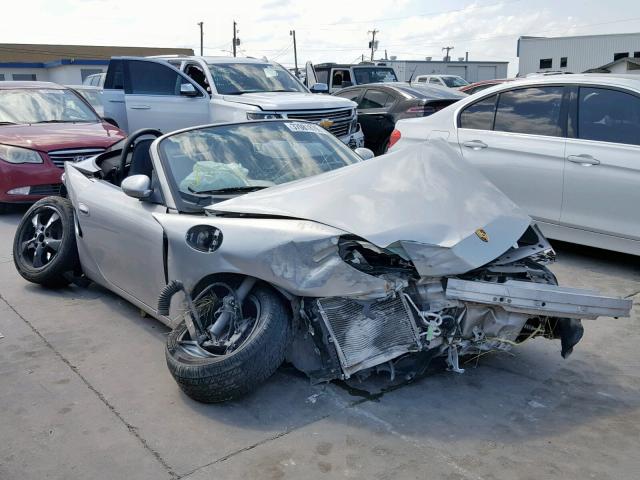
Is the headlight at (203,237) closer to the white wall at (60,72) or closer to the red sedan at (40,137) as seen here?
the red sedan at (40,137)

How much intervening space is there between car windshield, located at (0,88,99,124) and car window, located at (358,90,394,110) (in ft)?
16.3

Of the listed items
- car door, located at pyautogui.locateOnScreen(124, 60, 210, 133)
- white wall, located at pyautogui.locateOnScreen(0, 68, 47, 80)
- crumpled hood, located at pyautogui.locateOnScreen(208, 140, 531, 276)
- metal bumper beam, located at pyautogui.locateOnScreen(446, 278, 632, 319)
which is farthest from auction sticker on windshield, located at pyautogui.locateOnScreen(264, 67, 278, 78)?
white wall, located at pyautogui.locateOnScreen(0, 68, 47, 80)

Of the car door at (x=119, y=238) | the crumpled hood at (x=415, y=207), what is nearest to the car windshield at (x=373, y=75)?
the car door at (x=119, y=238)

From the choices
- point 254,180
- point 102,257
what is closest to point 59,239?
point 102,257

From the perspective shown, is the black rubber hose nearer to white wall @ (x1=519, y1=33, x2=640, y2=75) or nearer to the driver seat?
the driver seat

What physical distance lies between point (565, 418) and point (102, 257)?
3.32 m

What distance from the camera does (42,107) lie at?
9.86 metres

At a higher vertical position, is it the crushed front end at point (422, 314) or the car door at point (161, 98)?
the car door at point (161, 98)

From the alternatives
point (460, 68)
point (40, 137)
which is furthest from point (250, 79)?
point (460, 68)

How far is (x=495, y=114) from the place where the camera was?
21.8 ft

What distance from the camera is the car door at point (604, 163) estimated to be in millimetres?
5508

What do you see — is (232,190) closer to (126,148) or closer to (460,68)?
(126,148)

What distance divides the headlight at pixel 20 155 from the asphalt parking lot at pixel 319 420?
459 centimetres

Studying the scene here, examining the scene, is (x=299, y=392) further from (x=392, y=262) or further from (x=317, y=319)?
(x=392, y=262)
